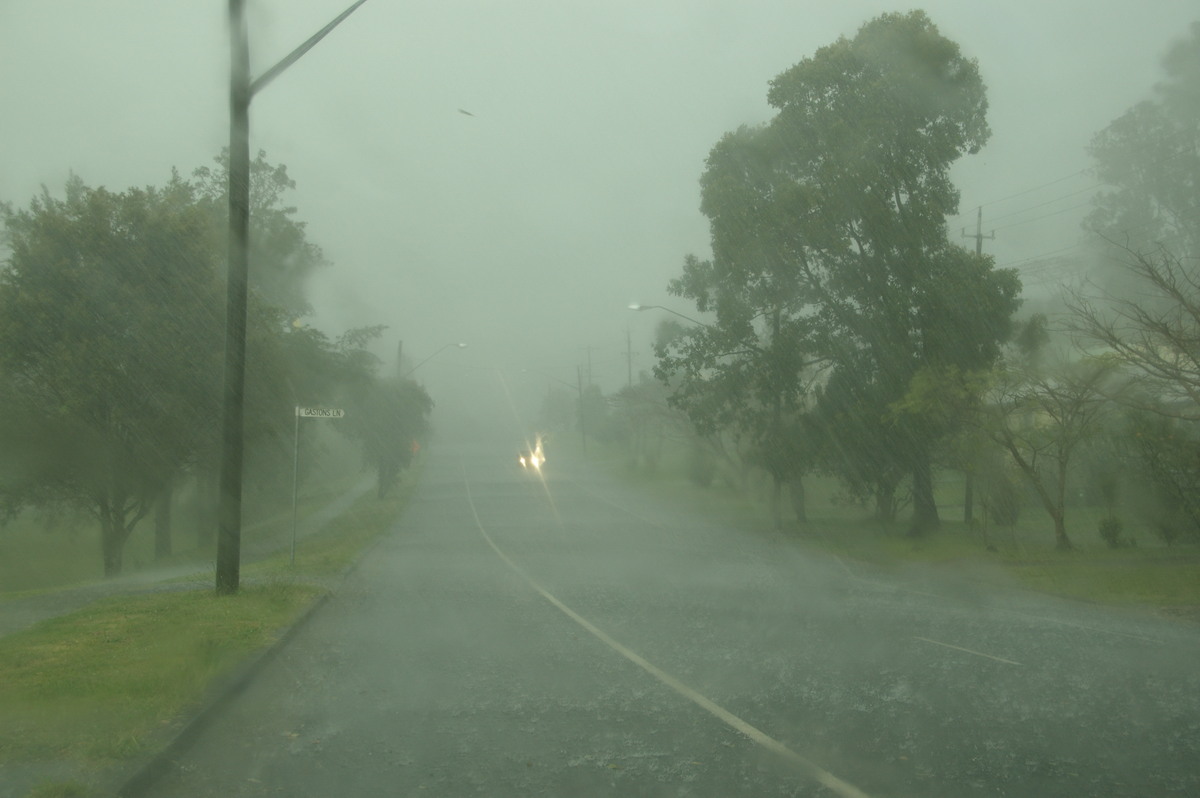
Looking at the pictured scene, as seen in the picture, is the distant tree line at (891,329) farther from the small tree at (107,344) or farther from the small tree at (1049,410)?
the small tree at (107,344)

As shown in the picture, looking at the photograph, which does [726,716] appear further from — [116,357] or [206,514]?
[206,514]

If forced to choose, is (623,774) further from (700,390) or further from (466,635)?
(700,390)

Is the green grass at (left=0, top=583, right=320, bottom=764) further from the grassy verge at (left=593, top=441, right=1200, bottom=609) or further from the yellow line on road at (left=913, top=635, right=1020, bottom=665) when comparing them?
the grassy verge at (left=593, top=441, right=1200, bottom=609)

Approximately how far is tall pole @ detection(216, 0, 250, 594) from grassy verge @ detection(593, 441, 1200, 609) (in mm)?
12361

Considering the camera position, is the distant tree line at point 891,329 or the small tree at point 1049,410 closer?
the small tree at point 1049,410

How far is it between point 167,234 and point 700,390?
14.7 metres

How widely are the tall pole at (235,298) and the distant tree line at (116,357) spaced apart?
29.6 feet

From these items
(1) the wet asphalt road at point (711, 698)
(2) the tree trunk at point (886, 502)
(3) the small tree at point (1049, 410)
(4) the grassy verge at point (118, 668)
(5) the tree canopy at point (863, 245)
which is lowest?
(1) the wet asphalt road at point (711, 698)

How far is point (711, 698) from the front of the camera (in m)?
8.33

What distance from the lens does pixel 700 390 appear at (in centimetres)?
3048

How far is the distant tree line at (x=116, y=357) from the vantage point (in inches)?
850

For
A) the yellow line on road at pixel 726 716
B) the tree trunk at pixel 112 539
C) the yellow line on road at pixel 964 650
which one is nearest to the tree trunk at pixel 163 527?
the tree trunk at pixel 112 539

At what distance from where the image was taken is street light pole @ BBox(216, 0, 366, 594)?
1369 cm

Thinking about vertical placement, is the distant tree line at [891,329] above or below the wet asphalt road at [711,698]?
above
